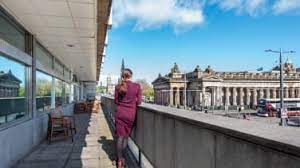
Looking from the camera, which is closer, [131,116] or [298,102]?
[131,116]

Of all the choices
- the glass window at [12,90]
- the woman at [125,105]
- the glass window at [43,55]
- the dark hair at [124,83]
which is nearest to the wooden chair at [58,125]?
the glass window at [12,90]

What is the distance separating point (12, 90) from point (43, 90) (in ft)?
12.8

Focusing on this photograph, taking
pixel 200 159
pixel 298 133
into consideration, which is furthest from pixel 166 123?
pixel 298 133

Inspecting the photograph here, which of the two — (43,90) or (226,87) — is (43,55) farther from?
(226,87)

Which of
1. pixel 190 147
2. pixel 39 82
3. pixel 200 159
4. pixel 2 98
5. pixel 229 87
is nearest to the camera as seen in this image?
pixel 200 159

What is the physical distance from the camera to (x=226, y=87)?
363 ft

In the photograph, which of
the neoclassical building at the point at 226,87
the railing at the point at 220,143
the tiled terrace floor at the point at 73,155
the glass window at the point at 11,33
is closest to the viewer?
the railing at the point at 220,143

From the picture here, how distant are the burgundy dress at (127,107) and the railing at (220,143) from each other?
109 centimetres

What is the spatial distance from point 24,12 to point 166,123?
12.4 feet

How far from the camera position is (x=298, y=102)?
76.8 meters

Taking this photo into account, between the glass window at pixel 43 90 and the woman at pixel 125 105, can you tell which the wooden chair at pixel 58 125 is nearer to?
the glass window at pixel 43 90

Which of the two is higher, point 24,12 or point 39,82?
point 24,12

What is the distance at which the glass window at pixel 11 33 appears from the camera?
601 cm

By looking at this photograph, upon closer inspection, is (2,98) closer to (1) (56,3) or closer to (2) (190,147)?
(1) (56,3)
